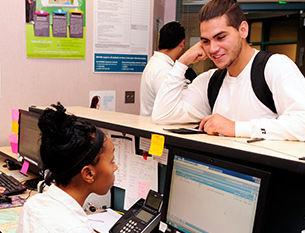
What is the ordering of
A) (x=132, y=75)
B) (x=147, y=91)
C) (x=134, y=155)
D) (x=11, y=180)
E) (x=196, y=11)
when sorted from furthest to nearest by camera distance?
(x=196, y=11) → (x=132, y=75) → (x=147, y=91) → (x=11, y=180) → (x=134, y=155)

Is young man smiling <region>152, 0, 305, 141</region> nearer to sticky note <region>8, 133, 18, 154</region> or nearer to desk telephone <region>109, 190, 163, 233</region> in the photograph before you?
desk telephone <region>109, 190, 163, 233</region>

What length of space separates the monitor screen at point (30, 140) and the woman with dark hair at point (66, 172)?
982mm

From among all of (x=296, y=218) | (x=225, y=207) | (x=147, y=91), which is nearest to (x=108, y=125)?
(x=225, y=207)

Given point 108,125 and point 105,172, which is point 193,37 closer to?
point 108,125

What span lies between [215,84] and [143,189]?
60 cm

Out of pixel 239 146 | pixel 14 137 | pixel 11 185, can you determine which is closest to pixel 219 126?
pixel 239 146

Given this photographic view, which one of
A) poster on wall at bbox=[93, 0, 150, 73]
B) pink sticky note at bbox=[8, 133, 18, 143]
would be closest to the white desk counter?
pink sticky note at bbox=[8, 133, 18, 143]

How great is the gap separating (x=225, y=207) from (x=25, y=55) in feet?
7.19

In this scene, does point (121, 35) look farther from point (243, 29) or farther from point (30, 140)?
point (243, 29)

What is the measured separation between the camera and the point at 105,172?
46.6 inches

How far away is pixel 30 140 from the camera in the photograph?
2176mm

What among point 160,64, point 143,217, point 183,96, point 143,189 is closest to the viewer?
point 143,217

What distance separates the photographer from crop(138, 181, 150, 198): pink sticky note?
5.57ft

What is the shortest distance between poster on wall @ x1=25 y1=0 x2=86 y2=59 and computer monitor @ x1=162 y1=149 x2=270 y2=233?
1924mm
